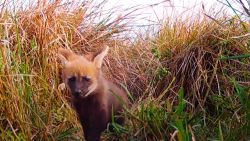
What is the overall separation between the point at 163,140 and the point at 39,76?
169cm

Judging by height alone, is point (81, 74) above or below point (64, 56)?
below

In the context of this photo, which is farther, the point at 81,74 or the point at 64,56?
the point at 64,56

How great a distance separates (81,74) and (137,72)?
1.68m

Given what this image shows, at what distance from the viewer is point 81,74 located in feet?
13.2

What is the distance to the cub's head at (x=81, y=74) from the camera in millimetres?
3969

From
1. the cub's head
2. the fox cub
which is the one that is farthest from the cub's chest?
the cub's head

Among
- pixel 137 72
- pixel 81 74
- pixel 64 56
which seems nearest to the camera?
pixel 81 74

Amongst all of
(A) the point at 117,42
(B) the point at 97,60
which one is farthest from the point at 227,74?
(A) the point at 117,42

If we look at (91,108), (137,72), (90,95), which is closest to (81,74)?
(90,95)

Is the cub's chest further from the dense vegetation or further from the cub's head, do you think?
the dense vegetation

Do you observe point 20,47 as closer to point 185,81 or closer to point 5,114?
point 5,114

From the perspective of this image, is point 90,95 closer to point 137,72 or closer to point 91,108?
point 91,108

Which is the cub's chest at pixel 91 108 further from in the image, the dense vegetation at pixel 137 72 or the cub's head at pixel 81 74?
the dense vegetation at pixel 137 72

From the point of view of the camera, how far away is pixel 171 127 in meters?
3.53
